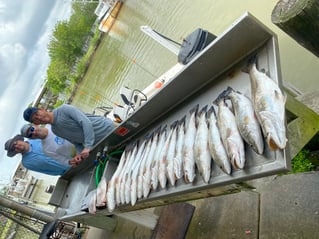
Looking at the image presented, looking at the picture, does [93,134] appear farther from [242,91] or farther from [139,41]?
[139,41]

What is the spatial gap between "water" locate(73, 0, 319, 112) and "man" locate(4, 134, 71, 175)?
346 cm

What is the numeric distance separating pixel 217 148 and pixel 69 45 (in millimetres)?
20235

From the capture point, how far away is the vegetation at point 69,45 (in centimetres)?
1956

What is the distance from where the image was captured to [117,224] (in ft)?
13.6

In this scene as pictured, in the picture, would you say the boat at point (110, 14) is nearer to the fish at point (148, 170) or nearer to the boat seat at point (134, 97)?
the boat seat at point (134, 97)

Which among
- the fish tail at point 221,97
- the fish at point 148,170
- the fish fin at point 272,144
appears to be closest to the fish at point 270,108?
the fish fin at point 272,144

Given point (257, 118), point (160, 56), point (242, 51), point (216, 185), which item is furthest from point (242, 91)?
point (160, 56)

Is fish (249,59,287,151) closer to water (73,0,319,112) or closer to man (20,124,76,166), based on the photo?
man (20,124,76,166)

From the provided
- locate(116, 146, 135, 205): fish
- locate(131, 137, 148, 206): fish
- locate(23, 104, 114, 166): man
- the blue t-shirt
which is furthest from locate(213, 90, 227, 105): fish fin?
the blue t-shirt

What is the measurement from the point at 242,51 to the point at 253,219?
1.41 m

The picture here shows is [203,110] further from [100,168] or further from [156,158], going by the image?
[100,168]

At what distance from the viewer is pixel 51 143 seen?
3646 millimetres

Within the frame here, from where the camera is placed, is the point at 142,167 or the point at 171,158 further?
the point at 142,167

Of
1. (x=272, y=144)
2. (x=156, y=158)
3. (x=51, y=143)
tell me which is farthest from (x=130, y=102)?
(x=272, y=144)
